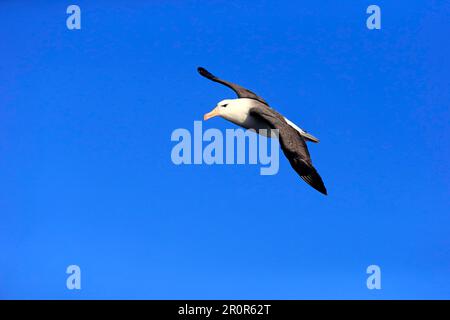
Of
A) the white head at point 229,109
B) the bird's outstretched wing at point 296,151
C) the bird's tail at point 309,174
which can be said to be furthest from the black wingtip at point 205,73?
the bird's tail at point 309,174

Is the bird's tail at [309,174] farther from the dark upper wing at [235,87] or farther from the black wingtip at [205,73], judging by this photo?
the black wingtip at [205,73]

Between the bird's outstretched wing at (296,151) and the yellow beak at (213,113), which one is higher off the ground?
the yellow beak at (213,113)

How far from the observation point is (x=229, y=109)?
216 inches

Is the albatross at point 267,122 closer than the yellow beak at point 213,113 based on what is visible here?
Yes

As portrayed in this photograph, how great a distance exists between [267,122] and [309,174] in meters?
0.85

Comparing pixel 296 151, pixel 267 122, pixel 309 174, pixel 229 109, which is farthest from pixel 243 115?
pixel 309 174

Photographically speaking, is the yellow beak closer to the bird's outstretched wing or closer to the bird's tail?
the bird's outstretched wing

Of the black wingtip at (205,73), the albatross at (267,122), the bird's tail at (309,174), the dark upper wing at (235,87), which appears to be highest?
the black wingtip at (205,73)

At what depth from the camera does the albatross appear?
4.24 meters

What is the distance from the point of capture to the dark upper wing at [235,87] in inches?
225
